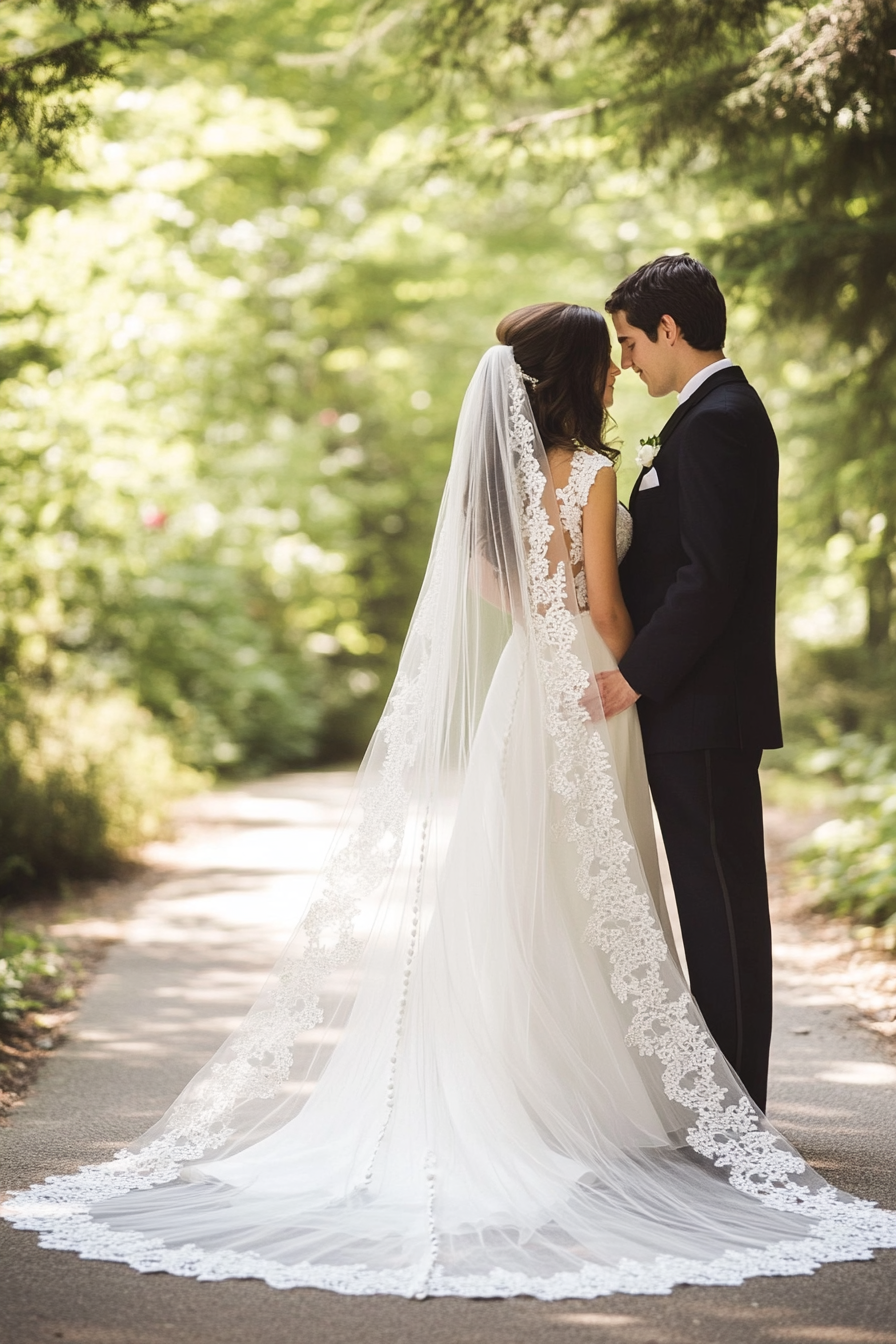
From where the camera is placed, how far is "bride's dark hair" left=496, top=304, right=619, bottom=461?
149 inches

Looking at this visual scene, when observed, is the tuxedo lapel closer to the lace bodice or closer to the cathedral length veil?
the lace bodice

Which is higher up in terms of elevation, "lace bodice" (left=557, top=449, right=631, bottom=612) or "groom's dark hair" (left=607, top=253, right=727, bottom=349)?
"groom's dark hair" (left=607, top=253, right=727, bottom=349)

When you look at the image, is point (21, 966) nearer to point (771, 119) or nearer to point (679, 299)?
point (679, 299)

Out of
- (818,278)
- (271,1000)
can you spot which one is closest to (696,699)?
(271,1000)

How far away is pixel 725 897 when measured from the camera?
3695 millimetres

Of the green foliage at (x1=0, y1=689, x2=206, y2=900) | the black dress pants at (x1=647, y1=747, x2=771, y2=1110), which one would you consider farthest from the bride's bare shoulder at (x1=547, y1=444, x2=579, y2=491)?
the green foliage at (x1=0, y1=689, x2=206, y2=900)

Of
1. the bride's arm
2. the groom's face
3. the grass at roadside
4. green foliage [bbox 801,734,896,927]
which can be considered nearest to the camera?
the bride's arm

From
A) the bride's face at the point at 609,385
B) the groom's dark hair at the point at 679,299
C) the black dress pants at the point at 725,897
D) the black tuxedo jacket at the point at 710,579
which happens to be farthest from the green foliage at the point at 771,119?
the black dress pants at the point at 725,897

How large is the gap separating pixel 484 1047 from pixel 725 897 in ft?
2.63

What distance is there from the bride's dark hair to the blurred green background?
3.18 feet

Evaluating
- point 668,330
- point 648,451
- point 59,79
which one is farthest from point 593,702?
point 59,79

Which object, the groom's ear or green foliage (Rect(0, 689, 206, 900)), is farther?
green foliage (Rect(0, 689, 206, 900))

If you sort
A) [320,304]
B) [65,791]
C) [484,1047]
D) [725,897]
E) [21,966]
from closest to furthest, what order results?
[484,1047] → [725,897] → [21,966] → [65,791] → [320,304]

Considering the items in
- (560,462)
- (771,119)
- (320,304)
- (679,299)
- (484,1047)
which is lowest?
(484,1047)
